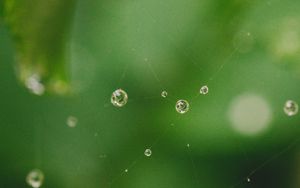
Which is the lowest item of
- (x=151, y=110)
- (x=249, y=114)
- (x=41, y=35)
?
(x=41, y=35)

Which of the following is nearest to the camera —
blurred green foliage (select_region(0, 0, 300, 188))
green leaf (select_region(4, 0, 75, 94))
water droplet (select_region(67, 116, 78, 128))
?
green leaf (select_region(4, 0, 75, 94))

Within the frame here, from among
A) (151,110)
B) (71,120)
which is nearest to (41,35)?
(151,110)

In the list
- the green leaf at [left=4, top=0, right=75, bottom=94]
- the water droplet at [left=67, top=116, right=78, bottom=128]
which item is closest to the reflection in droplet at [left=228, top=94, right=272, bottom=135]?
the water droplet at [left=67, top=116, right=78, bottom=128]

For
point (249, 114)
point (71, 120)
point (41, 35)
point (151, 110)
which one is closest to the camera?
point (41, 35)

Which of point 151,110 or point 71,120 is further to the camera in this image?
point 71,120

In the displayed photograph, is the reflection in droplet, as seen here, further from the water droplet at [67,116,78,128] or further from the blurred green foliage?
the water droplet at [67,116,78,128]

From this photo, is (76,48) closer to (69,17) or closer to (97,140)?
(97,140)

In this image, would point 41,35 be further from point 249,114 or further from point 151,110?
point 249,114
